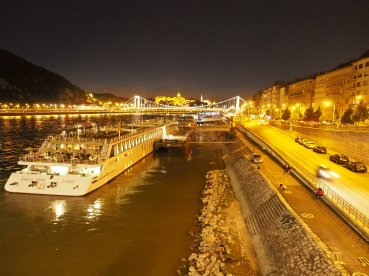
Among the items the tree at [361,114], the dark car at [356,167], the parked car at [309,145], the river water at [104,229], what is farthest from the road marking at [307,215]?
the tree at [361,114]

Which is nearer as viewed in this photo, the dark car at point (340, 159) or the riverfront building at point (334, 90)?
→ the dark car at point (340, 159)

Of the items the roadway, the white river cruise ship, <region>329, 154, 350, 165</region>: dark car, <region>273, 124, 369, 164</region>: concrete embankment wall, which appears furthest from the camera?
<region>273, 124, 369, 164</region>: concrete embankment wall

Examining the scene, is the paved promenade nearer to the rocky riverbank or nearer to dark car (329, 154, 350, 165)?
the rocky riverbank

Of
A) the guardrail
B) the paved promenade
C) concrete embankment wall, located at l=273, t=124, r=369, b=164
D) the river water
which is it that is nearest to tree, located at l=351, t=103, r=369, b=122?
concrete embankment wall, located at l=273, t=124, r=369, b=164

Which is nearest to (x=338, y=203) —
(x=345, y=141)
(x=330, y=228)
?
(x=330, y=228)

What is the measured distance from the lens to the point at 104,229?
23000 mm

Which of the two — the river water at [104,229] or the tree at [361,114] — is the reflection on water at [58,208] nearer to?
the river water at [104,229]

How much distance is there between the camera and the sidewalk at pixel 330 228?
13.4m

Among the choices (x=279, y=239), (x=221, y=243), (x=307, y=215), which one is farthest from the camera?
(x=221, y=243)

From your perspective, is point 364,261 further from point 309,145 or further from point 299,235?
point 309,145

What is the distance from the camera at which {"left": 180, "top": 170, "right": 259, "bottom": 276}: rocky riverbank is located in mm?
17156

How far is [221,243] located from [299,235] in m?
5.41

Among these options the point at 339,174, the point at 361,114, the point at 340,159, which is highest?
the point at 361,114

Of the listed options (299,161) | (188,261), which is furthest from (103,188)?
(299,161)
